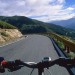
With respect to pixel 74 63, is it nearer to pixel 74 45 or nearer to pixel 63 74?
pixel 63 74

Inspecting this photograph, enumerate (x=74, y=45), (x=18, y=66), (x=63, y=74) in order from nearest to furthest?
(x=18, y=66), (x=63, y=74), (x=74, y=45)

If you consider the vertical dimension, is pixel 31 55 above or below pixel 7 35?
above

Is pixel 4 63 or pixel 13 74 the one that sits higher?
pixel 4 63

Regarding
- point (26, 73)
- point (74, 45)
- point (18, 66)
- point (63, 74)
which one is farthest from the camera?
point (74, 45)

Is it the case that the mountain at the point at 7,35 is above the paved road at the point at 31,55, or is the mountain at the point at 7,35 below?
below

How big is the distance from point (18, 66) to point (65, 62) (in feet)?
2.06

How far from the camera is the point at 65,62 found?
3492 mm

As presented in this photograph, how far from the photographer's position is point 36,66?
362 cm

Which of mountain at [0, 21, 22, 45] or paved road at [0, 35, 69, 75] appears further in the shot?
mountain at [0, 21, 22, 45]

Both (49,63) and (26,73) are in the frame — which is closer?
(49,63)

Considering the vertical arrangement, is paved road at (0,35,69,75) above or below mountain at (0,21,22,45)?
above

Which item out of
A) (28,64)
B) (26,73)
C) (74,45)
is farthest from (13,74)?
(28,64)

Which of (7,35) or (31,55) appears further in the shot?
(7,35)

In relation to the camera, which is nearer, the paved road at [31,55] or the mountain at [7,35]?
the paved road at [31,55]
